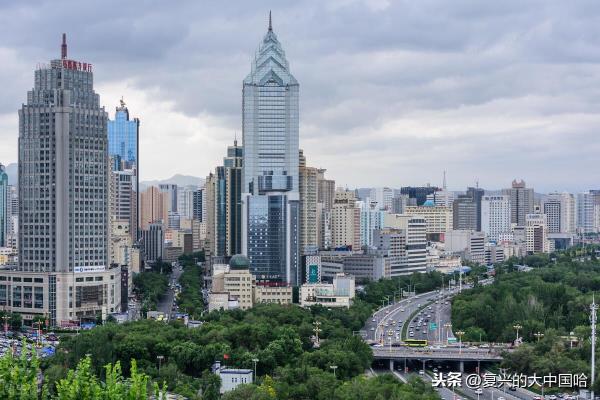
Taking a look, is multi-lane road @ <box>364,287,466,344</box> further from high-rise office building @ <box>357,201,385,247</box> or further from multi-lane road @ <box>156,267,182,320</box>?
high-rise office building @ <box>357,201,385,247</box>

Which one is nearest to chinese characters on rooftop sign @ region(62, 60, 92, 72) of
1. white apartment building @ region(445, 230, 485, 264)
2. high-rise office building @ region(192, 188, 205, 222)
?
white apartment building @ region(445, 230, 485, 264)

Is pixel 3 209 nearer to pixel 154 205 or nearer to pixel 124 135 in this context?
pixel 124 135

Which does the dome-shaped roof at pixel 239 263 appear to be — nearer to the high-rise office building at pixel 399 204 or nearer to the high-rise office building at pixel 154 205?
the high-rise office building at pixel 399 204

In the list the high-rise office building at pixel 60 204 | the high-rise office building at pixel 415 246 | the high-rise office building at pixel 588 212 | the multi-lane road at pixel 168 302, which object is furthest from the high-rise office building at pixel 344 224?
the high-rise office building at pixel 588 212

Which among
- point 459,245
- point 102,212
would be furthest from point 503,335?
point 459,245

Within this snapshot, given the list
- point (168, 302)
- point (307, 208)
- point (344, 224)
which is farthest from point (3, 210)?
point (168, 302)

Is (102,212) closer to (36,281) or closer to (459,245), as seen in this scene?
(36,281)
